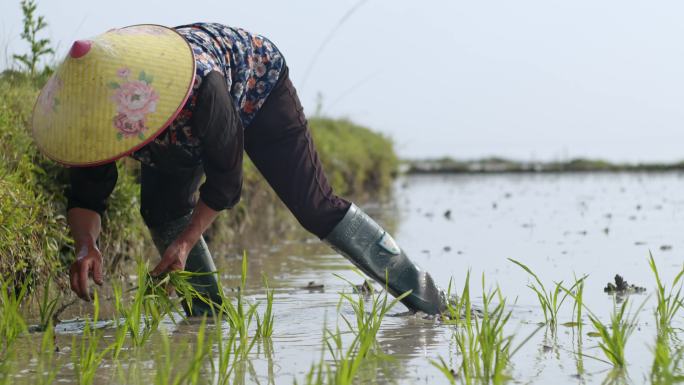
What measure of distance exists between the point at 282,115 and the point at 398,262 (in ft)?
2.77

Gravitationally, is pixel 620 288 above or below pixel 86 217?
below

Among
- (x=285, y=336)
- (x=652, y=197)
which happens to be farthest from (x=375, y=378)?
(x=652, y=197)

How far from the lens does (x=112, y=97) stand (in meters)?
3.43

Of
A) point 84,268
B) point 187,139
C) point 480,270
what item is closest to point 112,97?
point 187,139

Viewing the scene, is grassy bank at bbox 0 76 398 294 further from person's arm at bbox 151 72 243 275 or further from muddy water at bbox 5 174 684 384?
person's arm at bbox 151 72 243 275

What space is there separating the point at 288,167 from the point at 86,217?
872mm

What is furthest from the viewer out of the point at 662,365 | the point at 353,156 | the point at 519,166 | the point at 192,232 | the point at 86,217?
the point at 519,166

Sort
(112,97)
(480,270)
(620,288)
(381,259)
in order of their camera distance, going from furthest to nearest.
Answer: (480,270), (620,288), (381,259), (112,97)

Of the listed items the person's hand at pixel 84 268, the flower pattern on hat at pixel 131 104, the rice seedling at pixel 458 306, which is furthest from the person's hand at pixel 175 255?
the rice seedling at pixel 458 306

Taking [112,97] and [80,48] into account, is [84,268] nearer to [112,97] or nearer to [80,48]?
[112,97]

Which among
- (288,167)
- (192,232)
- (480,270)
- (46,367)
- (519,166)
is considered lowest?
(519,166)

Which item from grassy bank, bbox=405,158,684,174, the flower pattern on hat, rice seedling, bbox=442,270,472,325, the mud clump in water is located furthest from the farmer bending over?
grassy bank, bbox=405,158,684,174

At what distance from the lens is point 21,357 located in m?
3.60

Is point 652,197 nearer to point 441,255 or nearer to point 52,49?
point 441,255
